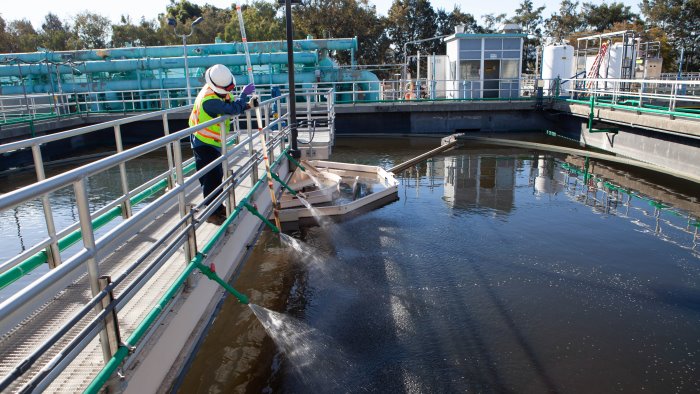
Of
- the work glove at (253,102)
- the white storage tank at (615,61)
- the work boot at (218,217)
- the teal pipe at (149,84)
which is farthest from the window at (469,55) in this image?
the work boot at (218,217)

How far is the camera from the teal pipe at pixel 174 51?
75.5 feet

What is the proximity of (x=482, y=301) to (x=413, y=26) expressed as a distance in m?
46.0

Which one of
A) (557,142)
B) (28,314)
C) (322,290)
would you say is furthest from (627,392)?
(557,142)

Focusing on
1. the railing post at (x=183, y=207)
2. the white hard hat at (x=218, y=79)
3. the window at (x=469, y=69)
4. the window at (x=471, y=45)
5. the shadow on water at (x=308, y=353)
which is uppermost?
the window at (x=471, y=45)

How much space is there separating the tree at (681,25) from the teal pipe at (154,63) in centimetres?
4193

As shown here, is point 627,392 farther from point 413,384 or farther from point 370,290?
point 370,290

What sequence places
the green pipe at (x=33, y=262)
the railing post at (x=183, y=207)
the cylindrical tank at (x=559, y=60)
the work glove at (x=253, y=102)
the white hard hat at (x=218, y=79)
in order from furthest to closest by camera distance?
the cylindrical tank at (x=559, y=60) → the work glove at (x=253, y=102) → the white hard hat at (x=218, y=79) → the railing post at (x=183, y=207) → the green pipe at (x=33, y=262)

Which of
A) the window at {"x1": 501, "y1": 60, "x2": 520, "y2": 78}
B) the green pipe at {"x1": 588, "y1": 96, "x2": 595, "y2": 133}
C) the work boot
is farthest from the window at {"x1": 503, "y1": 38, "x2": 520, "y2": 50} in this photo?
the work boot

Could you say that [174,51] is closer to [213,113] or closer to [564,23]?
[213,113]

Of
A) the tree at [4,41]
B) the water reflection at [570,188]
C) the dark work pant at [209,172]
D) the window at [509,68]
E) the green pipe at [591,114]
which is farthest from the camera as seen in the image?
the tree at [4,41]

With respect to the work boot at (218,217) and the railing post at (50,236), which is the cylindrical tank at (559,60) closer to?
the work boot at (218,217)

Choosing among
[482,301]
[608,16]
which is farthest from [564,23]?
[482,301]

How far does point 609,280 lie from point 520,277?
3.66ft

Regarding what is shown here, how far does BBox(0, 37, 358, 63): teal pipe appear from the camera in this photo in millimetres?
23000
